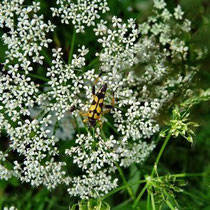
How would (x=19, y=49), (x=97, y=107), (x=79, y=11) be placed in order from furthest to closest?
1. (x=79, y=11)
2. (x=19, y=49)
3. (x=97, y=107)

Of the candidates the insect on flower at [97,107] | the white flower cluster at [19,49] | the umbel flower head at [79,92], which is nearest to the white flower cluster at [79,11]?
the umbel flower head at [79,92]

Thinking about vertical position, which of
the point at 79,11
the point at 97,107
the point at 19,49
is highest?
the point at 79,11

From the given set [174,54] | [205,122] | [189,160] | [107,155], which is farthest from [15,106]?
[189,160]

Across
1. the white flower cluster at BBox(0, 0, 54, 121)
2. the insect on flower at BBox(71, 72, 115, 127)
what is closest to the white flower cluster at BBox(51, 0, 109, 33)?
the white flower cluster at BBox(0, 0, 54, 121)

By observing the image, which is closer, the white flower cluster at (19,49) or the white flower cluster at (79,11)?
the white flower cluster at (19,49)

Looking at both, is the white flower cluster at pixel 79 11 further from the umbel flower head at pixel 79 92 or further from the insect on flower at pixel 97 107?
the insect on flower at pixel 97 107

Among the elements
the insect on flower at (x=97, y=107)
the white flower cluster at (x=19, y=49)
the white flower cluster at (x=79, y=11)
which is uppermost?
the white flower cluster at (x=79, y=11)

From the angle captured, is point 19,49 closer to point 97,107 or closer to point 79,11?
point 79,11

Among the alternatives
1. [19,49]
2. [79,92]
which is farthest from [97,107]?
[19,49]

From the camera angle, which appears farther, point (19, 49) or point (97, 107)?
point (19, 49)
